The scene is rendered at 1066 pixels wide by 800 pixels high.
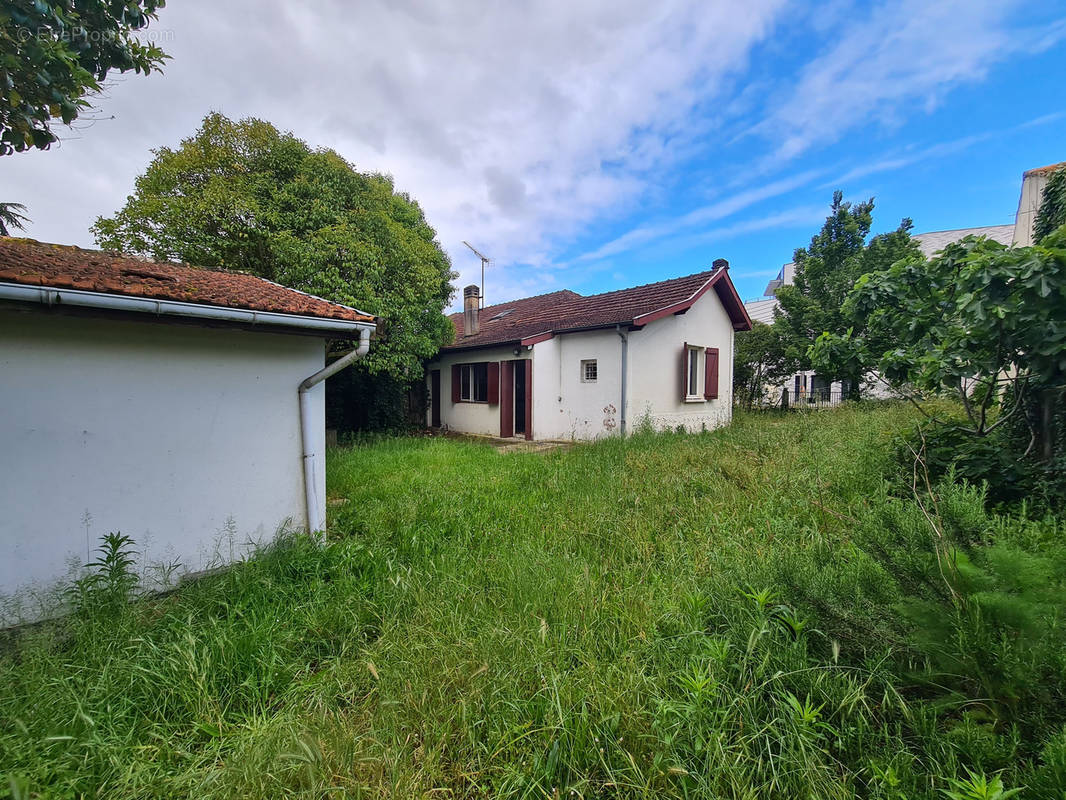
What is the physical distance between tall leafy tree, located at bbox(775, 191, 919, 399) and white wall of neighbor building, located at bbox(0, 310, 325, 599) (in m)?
15.5

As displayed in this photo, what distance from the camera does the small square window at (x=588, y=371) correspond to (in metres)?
10.5

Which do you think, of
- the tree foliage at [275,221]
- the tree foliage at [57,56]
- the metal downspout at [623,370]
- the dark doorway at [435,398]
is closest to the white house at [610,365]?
the metal downspout at [623,370]

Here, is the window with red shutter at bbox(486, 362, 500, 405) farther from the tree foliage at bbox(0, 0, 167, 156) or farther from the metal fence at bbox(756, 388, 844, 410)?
the metal fence at bbox(756, 388, 844, 410)

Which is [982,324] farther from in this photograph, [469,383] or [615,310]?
[469,383]

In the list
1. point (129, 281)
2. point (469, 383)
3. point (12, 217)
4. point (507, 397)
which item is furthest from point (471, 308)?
point (129, 281)

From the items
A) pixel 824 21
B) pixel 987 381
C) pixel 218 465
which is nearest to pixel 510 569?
pixel 218 465

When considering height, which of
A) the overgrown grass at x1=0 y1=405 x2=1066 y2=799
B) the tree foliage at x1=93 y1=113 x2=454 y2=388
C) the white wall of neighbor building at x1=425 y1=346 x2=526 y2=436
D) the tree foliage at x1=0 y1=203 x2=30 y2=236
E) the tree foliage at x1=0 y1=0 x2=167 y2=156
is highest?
the tree foliage at x1=93 y1=113 x2=454 y2=388

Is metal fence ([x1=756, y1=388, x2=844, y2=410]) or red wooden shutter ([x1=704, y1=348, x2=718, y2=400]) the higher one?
red wooden shutter ([x1=704, y1=348, x2=718, y2=400])

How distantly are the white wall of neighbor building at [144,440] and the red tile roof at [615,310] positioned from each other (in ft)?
23.5

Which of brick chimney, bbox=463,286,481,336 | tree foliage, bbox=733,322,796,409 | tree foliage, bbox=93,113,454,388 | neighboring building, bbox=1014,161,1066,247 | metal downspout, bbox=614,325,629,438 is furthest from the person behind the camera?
tree foliage, bbox=733,322,796,409

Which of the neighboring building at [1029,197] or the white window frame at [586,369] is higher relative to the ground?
the neighboring building at [1029,197]

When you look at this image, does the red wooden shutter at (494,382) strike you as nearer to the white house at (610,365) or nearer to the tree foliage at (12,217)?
the white house at (610,365)

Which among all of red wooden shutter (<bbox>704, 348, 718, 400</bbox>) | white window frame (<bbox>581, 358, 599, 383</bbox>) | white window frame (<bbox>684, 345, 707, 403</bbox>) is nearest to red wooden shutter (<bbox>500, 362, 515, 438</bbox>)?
white window frame (<bbox>581, 358, 599, 383</bbox>)

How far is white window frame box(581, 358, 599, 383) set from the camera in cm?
1040
